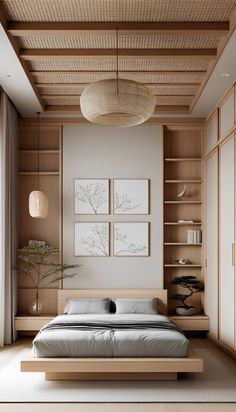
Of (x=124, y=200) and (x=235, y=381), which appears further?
(x=124, y=200)

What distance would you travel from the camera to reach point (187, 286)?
7.04m

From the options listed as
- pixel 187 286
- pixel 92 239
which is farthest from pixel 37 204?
pixel 187 286

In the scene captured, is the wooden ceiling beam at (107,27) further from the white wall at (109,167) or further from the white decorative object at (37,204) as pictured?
the white wall at (109,167)

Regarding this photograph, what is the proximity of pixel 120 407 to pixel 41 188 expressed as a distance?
3.93 metres

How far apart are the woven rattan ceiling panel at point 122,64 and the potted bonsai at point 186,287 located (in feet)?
8.88

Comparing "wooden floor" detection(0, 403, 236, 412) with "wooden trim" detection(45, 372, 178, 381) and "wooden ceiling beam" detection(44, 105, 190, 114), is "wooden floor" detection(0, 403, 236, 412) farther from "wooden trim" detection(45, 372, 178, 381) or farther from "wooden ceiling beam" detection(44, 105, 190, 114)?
"wooden ceiling beam" detection(44, 105, 190, 114)

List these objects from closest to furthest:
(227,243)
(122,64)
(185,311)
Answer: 1. (122,64)
2. (227,243)
3. (185,311)

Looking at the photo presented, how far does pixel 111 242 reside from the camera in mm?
7102

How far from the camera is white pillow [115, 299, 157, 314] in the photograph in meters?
6.42

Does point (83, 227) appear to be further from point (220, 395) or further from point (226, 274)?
point (220, 395)

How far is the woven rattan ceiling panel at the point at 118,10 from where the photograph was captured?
407 cm

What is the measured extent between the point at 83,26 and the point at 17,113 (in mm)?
2852

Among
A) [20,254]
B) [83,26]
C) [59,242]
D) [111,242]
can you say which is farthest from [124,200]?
[83,26]

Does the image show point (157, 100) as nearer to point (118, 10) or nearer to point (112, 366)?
point (118, 10)
